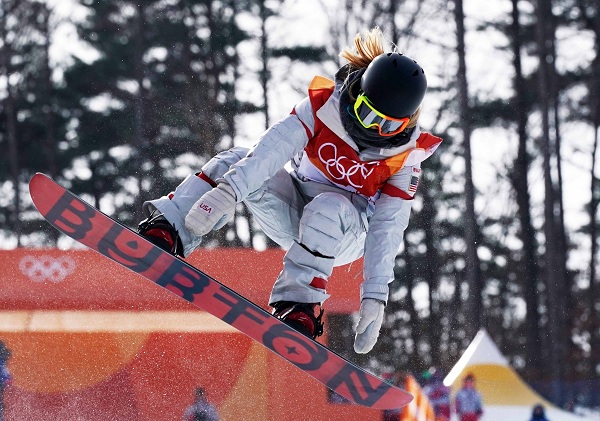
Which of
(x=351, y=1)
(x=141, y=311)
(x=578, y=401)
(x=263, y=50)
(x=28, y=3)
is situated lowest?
(x=141, y=311)

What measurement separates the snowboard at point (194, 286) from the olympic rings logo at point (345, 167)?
24.4 inches

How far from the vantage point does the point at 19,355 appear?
8766 millimetres

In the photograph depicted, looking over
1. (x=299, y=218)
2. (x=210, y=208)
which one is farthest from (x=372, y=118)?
(x=210, y=208)

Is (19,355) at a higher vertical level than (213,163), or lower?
lower

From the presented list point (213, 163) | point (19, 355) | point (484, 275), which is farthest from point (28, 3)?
point (213, 163)

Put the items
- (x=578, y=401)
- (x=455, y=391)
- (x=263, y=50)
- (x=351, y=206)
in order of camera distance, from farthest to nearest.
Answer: (x=263, y=50) → (x=578, y=401) → (x=455, y=391) → (x=351, y=206)

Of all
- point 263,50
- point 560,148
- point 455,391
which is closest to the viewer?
point 455,391

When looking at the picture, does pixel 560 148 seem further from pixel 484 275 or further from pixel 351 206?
pixel 351 206

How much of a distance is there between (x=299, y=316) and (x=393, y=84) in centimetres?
94

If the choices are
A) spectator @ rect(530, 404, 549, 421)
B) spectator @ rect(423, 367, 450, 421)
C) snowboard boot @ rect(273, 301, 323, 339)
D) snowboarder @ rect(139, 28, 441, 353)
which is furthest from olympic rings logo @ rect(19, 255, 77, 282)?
snowboard boot @ rect(273, 301, 323, 339)

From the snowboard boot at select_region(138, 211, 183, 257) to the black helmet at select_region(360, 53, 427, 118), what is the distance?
2.94 ft

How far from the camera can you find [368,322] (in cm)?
349

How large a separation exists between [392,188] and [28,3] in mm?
12949

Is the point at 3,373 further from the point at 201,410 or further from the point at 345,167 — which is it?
the point at 345,167
